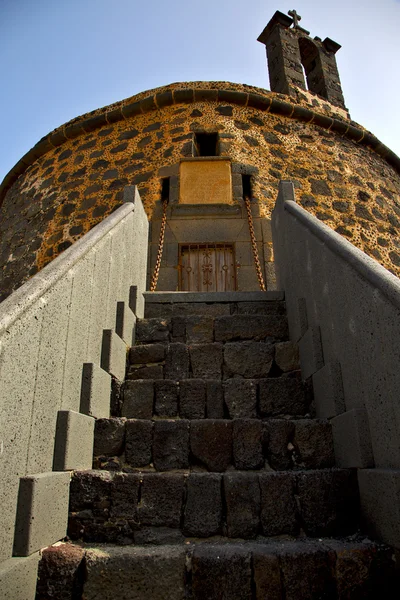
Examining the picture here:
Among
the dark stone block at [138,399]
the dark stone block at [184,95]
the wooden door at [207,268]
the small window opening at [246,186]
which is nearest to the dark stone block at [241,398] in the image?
the dark stone block at [138,399]

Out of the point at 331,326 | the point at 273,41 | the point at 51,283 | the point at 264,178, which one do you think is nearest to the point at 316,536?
the point at 331,326

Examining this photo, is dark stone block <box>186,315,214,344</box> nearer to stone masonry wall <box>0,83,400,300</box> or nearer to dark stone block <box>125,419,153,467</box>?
dark stone block <box>125,419,153,467</box>

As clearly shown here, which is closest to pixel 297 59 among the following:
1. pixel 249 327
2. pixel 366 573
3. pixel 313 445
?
pixel 249 327

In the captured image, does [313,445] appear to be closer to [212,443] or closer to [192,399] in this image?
[212,443]

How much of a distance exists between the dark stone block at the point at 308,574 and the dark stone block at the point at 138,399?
116 centimetres

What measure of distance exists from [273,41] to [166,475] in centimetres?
939

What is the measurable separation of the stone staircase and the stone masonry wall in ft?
13.0

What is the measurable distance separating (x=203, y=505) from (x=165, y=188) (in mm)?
5156

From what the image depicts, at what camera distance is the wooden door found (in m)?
5.81

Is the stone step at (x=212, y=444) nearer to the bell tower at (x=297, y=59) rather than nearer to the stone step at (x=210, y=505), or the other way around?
the stone step at (x=210, y=505)

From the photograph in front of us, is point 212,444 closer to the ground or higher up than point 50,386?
closer to the ground

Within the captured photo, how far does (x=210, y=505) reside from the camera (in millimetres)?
2074

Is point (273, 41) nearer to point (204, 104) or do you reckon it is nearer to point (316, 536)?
point (204, 104)

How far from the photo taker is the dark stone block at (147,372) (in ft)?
9.71
